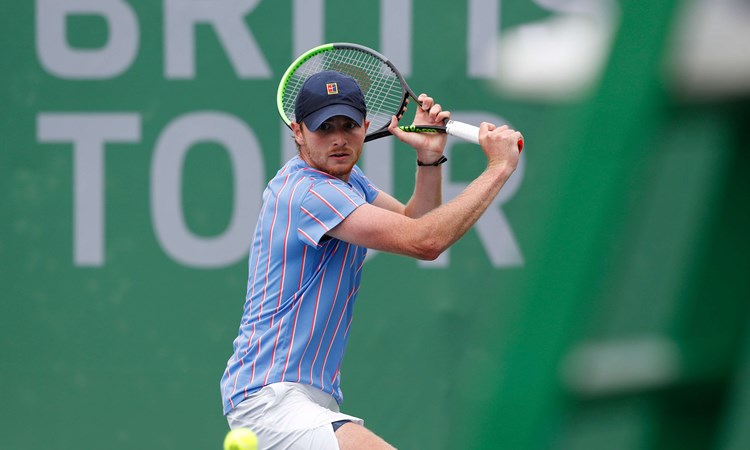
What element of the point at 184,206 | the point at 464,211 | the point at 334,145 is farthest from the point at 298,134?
the point at 184,206

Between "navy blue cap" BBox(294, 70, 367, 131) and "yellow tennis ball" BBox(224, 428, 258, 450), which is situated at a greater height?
"navy blue cap" BBox(294, 70, 367, 131)

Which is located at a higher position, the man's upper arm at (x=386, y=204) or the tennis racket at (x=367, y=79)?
the tennis racket at (x=367, y=79)

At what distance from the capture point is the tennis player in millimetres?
2650

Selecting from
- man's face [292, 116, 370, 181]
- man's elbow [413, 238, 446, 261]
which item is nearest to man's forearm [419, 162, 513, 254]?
man's elbow [413, 238, 446, 261]

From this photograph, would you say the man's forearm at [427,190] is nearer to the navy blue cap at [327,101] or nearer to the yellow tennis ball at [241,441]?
the navy blue cap at [327,101]

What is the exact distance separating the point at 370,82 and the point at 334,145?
54 centimetres

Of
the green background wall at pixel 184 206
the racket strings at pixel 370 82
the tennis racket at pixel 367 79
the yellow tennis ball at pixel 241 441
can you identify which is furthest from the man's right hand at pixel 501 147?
the green background wall at pixel 184 206

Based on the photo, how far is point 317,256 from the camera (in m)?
2.78

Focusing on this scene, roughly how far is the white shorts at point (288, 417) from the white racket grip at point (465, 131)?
0.70 meters

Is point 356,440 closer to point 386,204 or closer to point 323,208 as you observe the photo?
point 323,208

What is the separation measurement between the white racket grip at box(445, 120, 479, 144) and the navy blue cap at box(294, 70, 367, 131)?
22cm

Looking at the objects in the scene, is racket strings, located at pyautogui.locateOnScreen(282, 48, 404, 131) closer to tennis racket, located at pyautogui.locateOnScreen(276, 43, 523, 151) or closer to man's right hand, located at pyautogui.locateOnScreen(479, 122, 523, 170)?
tennis racket, located at pyautogui.locateOnScreen(276, 43, 523, 151)

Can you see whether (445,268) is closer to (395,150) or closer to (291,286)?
(395,150)

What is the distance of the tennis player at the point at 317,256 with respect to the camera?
265cm
